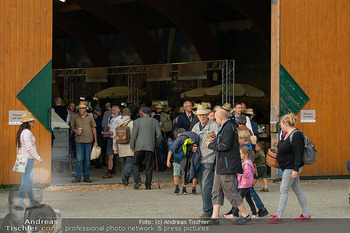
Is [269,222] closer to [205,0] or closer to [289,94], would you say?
[289,94]

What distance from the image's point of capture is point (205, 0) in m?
28.5

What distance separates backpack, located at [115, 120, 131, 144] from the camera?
13273 mm

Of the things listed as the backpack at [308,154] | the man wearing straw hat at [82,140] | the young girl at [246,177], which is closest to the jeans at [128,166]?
the man wearing straw hat at [82,140]

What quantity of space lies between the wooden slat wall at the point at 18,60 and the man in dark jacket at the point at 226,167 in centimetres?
559

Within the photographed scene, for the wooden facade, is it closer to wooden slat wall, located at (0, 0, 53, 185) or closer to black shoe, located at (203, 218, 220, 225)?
wooden slat wall, located at (0, 0, 53, 185)

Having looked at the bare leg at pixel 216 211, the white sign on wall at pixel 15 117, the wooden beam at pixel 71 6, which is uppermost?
the wooden beam at pixel 71 6

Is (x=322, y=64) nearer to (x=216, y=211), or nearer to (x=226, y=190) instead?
(x=226, y=190)

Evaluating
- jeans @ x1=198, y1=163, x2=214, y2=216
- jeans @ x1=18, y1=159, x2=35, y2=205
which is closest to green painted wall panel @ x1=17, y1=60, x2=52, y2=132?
jeans @ x1=18, y1=159, x2=35, y2=205

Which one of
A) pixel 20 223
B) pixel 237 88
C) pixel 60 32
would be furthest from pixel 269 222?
pixel 60 32

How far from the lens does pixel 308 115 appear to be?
1483 centimetres

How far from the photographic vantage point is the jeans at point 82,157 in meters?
13.7

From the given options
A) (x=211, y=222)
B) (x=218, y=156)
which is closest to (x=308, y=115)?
(x=218, y=156)

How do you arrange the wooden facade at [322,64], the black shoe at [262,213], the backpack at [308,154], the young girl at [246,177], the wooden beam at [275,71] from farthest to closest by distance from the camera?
the wooden facade at [322,64], the wooden beam at [275,71], the black shoe at [262,213], the young girl at [246,177], the backpack at [308,154]

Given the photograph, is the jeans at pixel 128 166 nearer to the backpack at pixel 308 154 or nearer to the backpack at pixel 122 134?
the backpack at pixel 122 134
